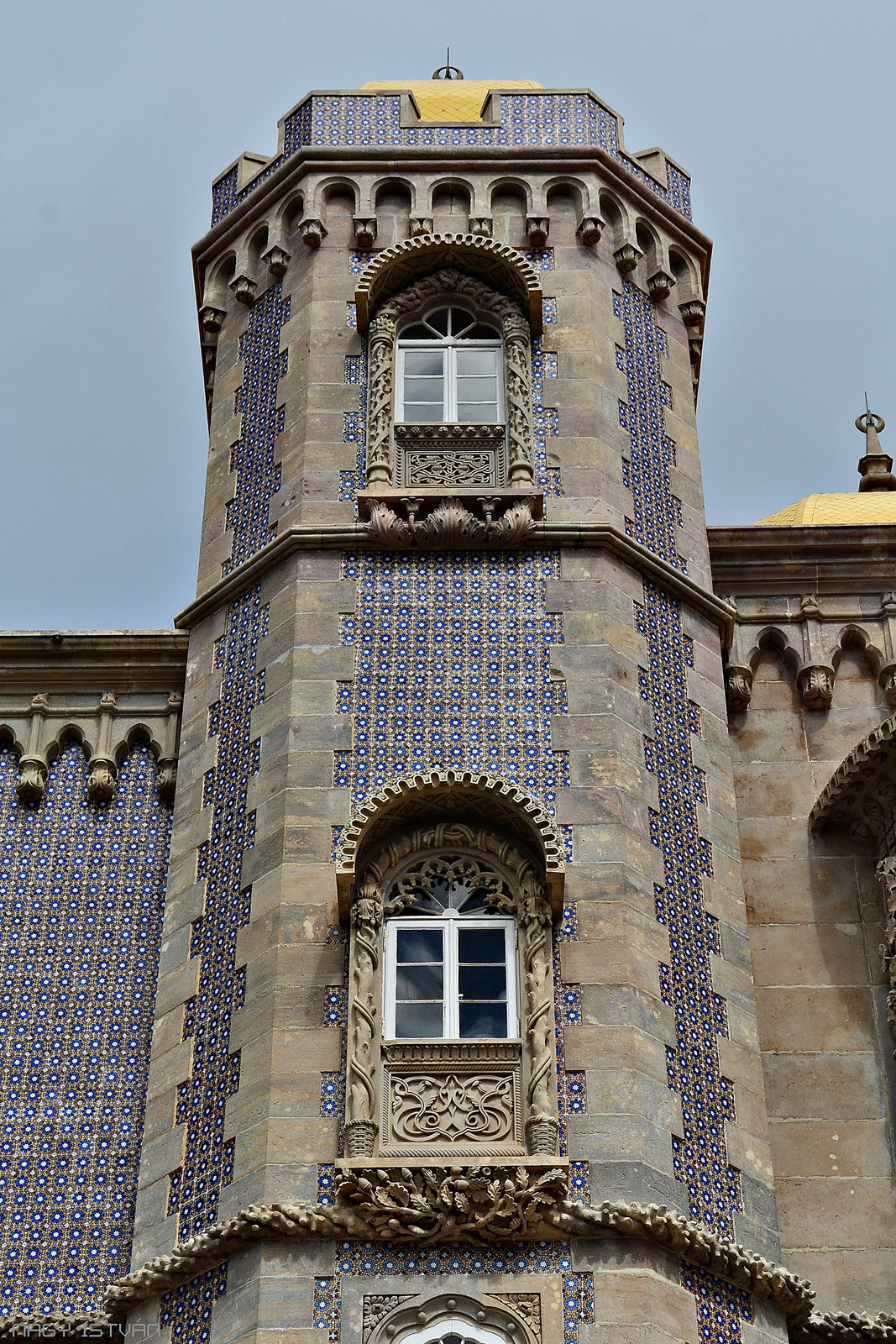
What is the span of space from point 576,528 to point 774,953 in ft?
12.0

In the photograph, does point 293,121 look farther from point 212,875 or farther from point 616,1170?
point 616,1170

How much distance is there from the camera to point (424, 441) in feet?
61.5

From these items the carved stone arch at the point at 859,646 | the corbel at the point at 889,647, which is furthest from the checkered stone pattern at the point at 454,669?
the corbel at the point at 889,647

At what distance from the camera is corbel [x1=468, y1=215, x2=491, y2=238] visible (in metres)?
20.0

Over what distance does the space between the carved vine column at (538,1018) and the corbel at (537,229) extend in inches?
265

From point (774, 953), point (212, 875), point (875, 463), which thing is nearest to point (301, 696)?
point (212, 875)

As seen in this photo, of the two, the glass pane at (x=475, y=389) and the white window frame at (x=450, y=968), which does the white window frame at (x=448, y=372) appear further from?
the white window frame at (x=450, y=968)

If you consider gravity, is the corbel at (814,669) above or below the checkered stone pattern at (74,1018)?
above

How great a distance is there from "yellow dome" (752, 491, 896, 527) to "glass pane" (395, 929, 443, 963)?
7.17 m

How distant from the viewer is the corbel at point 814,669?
63.0 feet

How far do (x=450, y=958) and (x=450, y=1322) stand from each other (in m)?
2.59

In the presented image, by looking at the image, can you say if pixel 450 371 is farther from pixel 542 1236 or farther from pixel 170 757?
pixel 542 1236

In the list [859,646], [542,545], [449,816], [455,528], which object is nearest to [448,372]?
[455,528]

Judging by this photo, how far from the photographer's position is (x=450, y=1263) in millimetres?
14367
